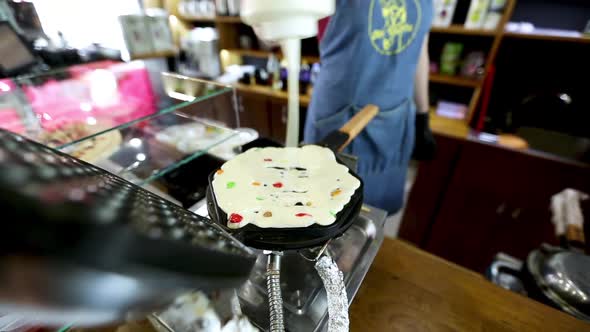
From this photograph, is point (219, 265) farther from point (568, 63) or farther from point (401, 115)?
point (568, 63)

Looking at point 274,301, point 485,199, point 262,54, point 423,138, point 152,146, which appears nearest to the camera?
point 274,301

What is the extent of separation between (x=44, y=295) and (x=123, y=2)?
257 centimetres

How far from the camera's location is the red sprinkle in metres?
0.35

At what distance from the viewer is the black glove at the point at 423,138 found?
3.64ft

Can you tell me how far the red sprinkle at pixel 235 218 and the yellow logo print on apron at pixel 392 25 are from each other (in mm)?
738

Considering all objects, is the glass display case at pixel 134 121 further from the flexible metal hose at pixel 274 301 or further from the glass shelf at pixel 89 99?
the flexible metal hose at pixel 274 301

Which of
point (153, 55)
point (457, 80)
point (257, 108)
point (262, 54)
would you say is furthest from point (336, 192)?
point (153, 55)

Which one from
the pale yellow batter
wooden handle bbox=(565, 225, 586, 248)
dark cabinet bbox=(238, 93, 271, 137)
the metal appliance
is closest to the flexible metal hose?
the pale yellow batter

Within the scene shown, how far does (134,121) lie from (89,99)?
0.34m

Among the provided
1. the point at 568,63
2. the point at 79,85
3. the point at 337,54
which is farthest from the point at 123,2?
the point at 568,63

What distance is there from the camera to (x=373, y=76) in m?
0.90

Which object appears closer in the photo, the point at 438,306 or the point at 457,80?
the point at 438,306

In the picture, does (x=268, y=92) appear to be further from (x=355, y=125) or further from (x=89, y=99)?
(x=355, y=125)

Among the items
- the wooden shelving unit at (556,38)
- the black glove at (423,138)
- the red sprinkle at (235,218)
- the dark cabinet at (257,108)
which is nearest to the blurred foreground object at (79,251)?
the red sprinkle at (235,218)
